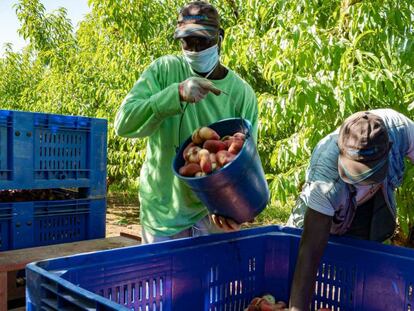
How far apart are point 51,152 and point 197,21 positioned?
4.29 ft

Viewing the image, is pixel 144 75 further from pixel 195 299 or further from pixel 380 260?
pixel 380 260

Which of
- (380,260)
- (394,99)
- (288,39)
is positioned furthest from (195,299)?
(288,39)

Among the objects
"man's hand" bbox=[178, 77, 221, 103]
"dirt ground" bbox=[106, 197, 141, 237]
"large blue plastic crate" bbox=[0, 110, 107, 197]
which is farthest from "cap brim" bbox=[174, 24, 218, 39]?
"dirt ground" bbox=[106, 197, 141, 237]

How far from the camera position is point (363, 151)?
4.53ft

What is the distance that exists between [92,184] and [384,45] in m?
1.84

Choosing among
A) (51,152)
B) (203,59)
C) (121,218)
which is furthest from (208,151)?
(121,218)

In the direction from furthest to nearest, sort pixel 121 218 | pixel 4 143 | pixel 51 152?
pixel 121 218
pixel 51 152
pixel 4 143

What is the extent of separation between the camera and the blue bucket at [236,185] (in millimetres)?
1395

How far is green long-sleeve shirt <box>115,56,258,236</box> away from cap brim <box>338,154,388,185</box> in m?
0.42

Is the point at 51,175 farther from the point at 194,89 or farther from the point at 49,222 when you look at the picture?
the point at 194,89

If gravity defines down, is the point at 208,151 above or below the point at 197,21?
below

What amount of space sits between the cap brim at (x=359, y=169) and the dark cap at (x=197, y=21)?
25.2 inches

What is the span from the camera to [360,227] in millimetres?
1736

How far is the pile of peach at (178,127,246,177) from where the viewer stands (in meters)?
1.48
